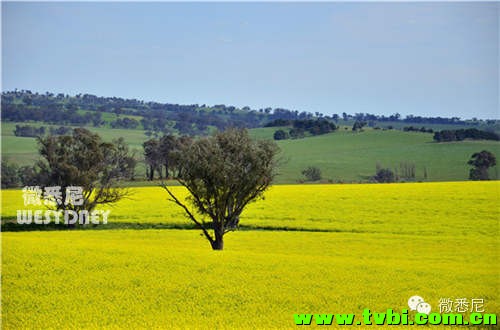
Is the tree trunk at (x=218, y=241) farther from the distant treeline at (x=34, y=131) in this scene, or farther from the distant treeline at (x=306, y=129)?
the distant treeline at (x=34, y=131)

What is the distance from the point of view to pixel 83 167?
4444 cm

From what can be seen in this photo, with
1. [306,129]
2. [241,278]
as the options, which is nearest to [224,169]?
[241,278]

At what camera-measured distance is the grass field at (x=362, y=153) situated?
293 ft

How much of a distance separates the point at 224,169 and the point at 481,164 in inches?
2759

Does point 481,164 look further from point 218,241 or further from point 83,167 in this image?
point 218,241

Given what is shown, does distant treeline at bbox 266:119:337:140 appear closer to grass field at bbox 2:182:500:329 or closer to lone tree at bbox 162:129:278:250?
grass field at bbox 2:182:500:329

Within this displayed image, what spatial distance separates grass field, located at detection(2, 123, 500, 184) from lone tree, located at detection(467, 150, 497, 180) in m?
1.09

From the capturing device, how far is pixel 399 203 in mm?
41938

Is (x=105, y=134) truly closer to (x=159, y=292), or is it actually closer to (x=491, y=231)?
(x=491, y=231)

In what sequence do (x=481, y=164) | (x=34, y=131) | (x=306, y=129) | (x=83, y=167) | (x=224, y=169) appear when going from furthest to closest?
(x=306, y=129) → (x=34, y=131) → (x=481, y=164) → (x=83, y=167) → (x=224, y=169)

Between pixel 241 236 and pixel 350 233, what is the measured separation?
20.8ft

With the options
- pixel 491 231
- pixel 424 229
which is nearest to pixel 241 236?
pixel 424 229

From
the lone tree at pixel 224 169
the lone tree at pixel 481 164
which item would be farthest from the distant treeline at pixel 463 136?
the lone tree at pixel 224 169

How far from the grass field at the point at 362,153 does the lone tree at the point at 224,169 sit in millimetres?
49403
